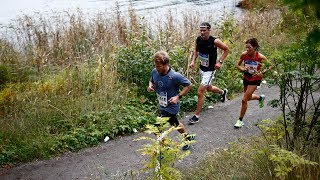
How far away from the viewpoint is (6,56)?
9.51 m

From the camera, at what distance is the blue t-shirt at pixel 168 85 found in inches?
225

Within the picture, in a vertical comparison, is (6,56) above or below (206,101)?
above

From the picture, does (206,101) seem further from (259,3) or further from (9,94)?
(259,3)

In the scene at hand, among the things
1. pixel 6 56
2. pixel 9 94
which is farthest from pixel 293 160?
pixel 6 56

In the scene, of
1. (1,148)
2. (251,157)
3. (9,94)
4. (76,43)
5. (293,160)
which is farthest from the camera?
(76,43)

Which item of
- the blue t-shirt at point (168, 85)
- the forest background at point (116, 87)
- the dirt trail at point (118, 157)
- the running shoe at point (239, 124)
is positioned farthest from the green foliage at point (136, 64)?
the blue t-shirt at point (168, 85)

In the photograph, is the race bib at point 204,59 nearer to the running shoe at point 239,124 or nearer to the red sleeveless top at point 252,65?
the red sleeveless top at point 252,65

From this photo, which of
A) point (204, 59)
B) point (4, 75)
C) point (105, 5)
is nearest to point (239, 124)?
point (204, 59)

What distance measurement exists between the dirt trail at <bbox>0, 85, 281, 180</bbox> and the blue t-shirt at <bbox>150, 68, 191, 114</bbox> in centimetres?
90

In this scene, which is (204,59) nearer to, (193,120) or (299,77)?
(193,120)

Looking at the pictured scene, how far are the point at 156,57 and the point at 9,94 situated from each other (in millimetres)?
3653

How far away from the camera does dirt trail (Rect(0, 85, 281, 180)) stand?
587cm

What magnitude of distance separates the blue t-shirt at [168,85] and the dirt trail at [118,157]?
90 centimetres

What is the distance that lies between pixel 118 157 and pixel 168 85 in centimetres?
157
